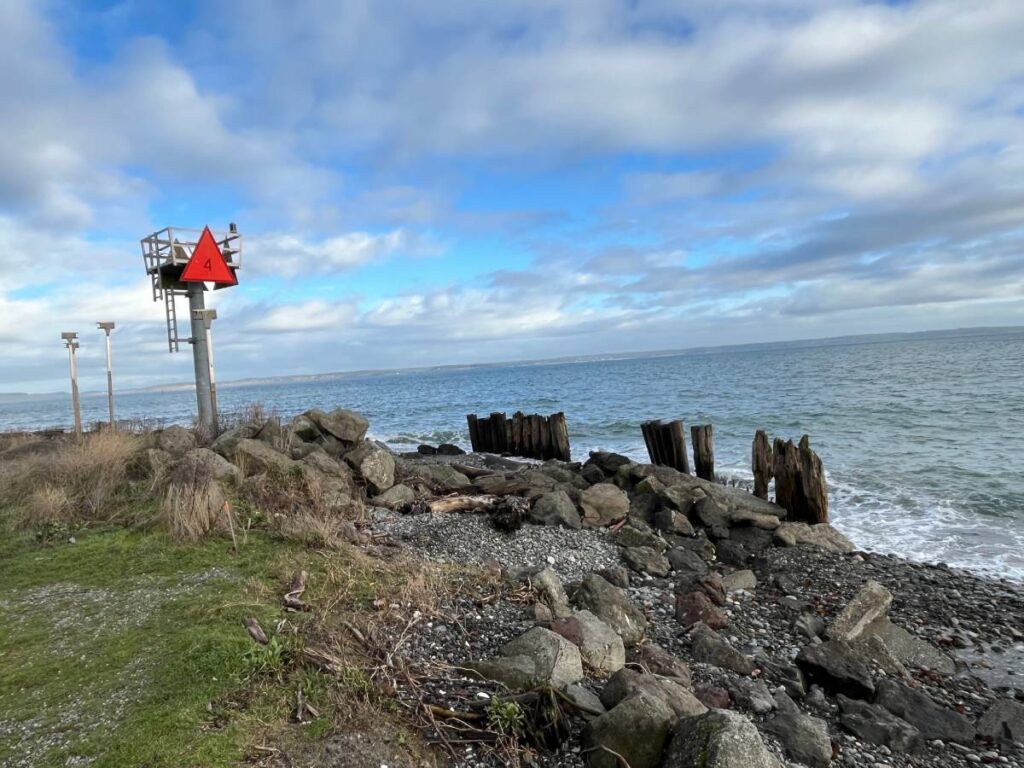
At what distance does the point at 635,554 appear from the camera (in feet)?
32.0

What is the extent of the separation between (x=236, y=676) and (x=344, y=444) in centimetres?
1100

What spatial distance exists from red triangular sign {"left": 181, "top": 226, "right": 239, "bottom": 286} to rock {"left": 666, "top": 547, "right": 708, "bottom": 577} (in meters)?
13.5

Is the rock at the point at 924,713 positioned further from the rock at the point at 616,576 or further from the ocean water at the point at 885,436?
the ocean water at the point at 885,436

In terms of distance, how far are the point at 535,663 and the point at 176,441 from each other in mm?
11058

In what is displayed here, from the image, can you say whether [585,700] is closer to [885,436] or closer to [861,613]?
[861,613]

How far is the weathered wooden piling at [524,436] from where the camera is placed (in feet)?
72.4

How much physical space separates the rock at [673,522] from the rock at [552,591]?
5.41 m

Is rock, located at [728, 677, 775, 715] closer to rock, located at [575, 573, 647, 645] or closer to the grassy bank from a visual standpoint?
rock, located at [575, 573, 647, 645]

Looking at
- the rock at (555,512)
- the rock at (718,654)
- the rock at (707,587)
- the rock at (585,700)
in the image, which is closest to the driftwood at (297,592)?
the rock at (585,700)

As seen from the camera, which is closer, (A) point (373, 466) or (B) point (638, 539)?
(B) point (638, 539)

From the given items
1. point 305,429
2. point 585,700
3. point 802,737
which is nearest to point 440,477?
point 305,429

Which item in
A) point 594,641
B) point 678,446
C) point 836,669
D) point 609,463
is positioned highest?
point 594,641

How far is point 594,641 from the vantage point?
5742 mm

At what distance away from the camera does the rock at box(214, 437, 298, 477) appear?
11.0 meters
